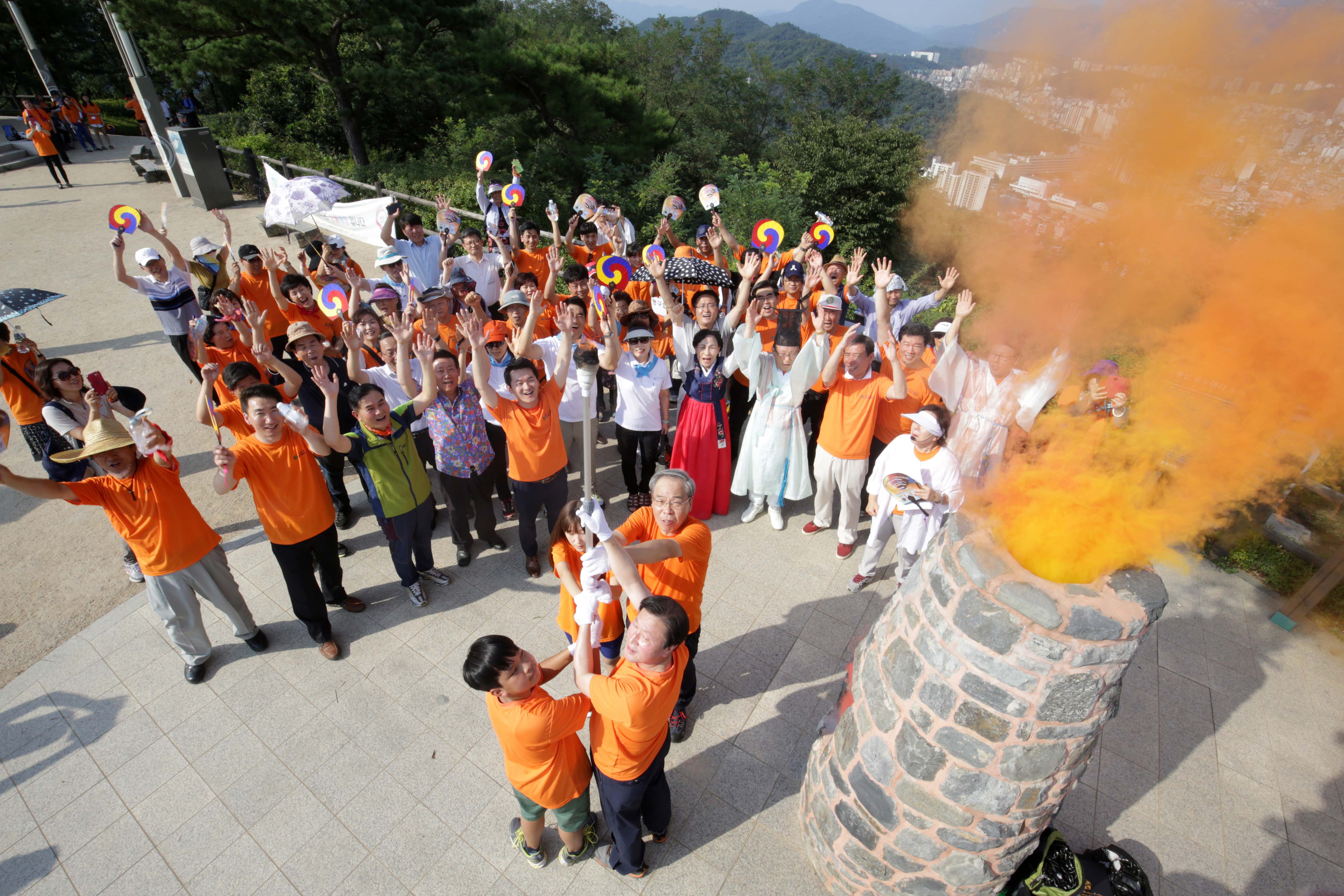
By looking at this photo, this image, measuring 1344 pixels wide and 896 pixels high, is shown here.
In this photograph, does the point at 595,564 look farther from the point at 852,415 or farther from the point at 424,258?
the point at 424,258

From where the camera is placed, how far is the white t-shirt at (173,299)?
20.6 feet

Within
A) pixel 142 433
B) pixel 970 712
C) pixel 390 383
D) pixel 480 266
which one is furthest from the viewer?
pixel 480 266

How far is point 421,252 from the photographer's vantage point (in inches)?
291

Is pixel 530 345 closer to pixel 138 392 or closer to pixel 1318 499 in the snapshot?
pixel 138 392

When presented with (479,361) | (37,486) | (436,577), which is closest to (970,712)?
(479,361)

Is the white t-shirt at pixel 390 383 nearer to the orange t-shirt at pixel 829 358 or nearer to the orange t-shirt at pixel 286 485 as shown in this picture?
the orange t-shirt at pixel 286 485

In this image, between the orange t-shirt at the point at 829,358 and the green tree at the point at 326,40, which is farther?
the green tree at the point at 326,40

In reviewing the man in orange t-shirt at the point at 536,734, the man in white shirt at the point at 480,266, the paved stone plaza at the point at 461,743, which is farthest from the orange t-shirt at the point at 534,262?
the man in orange t-shirt at the point at 536,734

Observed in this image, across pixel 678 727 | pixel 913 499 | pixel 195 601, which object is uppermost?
pixel 913 499

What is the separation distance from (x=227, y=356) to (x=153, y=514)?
2060mm

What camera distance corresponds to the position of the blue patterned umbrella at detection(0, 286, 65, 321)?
4863mm

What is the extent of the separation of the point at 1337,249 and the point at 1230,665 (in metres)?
3.74

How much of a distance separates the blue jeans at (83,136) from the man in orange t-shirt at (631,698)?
26.6m

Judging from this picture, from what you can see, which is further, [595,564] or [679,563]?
[679,563]
